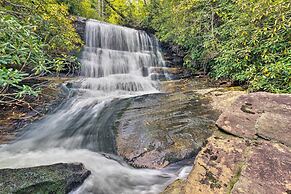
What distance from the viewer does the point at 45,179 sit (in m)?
2.64

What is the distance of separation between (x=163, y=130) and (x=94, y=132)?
5.04 ft

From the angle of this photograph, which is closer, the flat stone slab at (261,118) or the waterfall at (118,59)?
the flat stone slab at (261,118)

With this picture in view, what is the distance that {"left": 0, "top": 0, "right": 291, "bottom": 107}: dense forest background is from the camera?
2.50 m

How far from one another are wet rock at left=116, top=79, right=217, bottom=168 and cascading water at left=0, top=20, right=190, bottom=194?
185mm

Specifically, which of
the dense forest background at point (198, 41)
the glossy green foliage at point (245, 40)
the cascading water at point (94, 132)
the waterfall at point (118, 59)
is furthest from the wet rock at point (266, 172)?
the waterfall at point (118, 59)

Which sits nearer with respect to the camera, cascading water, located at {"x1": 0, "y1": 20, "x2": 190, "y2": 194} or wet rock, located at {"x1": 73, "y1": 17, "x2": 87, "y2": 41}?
cascading water, located at {"x1": 0, "y1": 20, "x2": 190, "y2": 194}

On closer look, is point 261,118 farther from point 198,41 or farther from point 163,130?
point 198,41

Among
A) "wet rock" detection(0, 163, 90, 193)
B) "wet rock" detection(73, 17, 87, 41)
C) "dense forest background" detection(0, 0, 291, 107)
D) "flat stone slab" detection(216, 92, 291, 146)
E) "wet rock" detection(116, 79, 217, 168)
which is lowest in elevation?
"wet rock" detection(0, 163, 90, 193)

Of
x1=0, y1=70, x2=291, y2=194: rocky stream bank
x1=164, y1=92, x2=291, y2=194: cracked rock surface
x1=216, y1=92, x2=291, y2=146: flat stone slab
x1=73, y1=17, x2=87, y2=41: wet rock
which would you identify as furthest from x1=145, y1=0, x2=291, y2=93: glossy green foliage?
x1=73, y1=17, x2=87, y2=41: wet rock

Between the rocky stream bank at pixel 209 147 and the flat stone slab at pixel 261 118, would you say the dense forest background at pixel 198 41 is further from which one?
the flat stone slab at pixel 261 118

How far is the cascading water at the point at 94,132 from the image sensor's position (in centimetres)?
321

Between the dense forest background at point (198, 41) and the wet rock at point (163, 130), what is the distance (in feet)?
5.15

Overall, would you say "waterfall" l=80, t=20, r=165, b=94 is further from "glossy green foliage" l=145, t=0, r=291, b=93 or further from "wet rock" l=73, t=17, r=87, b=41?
"glossy green foliage" l=145, t=0, r=291, b=93

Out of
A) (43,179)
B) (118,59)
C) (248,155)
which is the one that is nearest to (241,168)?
(248,155)
